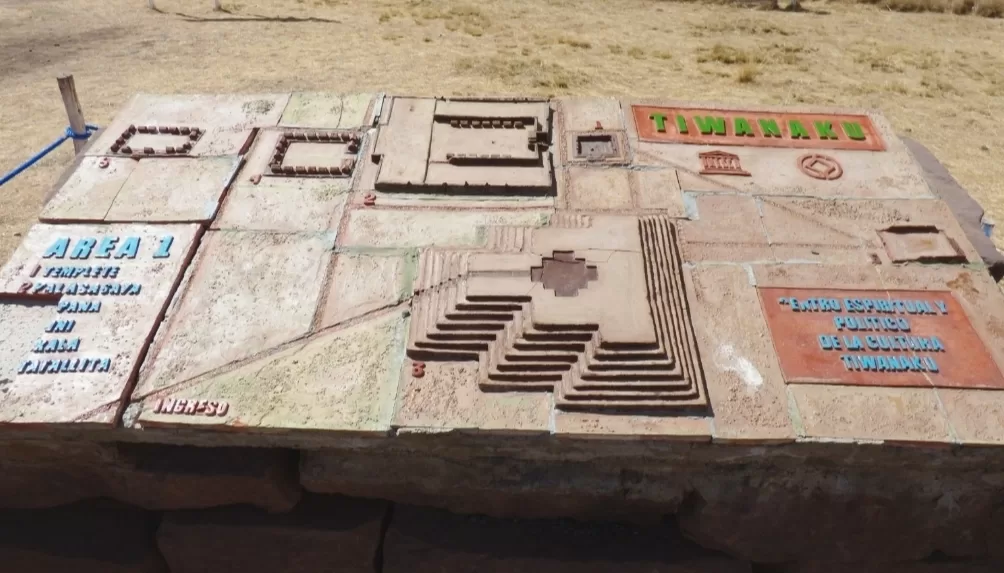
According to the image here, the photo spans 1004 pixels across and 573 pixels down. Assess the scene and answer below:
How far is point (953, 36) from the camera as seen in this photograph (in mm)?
10805

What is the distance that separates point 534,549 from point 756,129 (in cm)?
321

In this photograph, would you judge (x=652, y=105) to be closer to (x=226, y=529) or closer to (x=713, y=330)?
(x=713, y=330)

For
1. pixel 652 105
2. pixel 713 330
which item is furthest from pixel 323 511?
pixel 652 105

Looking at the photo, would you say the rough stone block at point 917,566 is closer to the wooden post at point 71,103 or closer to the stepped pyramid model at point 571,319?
the stepped pyramid model at point 571,319

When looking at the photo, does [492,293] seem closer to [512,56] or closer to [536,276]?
[536,276]

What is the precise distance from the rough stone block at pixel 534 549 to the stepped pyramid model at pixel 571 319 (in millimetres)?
758

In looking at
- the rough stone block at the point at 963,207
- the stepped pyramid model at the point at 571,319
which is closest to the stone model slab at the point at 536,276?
the stepped pyramid model at the point at 571,319

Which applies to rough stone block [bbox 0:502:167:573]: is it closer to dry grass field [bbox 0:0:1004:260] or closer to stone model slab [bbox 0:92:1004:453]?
stone model slab [bbox 0:92:1004:453]

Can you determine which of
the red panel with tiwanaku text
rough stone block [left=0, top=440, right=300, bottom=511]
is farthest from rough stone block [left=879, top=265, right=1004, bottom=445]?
rough stone block [left=0, top=440, right=300, bottom=511]

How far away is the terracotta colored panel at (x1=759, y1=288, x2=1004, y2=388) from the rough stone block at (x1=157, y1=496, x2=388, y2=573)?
2.12 m

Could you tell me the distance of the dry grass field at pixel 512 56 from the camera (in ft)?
25.7

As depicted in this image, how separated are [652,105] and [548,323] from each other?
8.34 feet

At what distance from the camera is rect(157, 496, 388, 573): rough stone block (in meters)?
3.42

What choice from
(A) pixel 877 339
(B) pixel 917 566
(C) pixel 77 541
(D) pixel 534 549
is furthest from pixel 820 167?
(C) pixel 77 541
